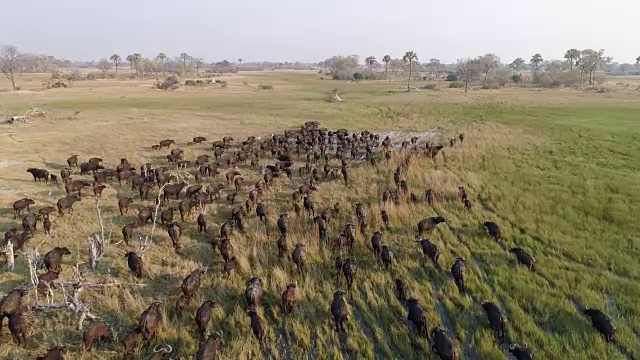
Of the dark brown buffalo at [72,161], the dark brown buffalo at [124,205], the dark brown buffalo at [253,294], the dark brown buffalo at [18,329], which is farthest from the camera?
the dark brown buffalo at [72,161]

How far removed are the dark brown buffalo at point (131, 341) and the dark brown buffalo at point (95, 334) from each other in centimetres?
48

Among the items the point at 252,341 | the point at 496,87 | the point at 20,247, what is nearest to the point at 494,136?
the point at 252,341

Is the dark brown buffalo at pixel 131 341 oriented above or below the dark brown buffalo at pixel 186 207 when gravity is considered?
below

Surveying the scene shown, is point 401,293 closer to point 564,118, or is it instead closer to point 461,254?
point 461,254

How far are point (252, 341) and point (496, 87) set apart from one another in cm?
8295

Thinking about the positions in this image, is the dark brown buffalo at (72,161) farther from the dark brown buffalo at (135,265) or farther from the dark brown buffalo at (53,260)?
the dark brown buffalo at (135,265)

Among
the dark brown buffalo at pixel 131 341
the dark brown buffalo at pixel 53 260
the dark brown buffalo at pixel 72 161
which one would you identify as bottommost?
the dark brown buffalo at pixel 131 341

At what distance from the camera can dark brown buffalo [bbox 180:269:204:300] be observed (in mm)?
9961

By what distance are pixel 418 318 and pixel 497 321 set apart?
1.64m

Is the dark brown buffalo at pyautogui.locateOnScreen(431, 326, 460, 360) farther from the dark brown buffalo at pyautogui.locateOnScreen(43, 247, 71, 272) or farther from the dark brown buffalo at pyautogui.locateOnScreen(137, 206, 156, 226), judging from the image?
the dark brown buffalo at pyautogui.locateOnScreen(137, 206, 156, 226)

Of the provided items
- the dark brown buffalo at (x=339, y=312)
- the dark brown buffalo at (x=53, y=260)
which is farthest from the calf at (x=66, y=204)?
the dark brown buffalo at (x=339, y=312)

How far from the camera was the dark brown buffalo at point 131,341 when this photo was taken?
8367 mm

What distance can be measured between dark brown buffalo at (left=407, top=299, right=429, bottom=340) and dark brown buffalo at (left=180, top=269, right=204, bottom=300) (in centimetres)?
505

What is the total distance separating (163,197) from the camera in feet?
56.8
